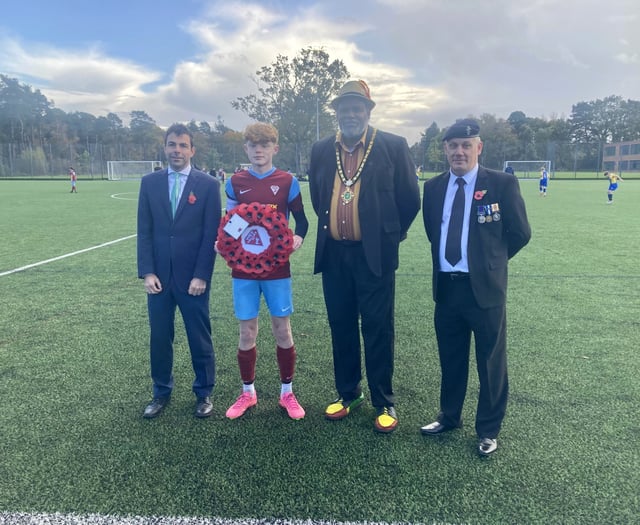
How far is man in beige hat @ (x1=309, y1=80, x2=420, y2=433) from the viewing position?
3031mm

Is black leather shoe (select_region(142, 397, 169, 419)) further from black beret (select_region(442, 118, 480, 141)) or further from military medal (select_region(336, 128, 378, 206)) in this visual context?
black beret (select_region(442, 118, 480, 141))

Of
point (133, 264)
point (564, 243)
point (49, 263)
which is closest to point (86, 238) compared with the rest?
point (49, 263)

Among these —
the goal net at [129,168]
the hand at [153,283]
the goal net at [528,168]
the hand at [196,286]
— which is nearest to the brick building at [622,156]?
the goal net at [528,168]

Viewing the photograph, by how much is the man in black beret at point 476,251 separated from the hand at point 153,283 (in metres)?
1.91

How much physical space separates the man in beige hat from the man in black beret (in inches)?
9.9

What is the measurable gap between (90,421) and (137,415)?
302mm

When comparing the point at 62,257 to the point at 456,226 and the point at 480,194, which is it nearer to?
the point at 456,226

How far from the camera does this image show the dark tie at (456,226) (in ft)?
9.20

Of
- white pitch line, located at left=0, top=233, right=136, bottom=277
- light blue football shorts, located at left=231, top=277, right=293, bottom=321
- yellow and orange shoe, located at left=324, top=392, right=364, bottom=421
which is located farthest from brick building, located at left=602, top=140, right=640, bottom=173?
light blue football shorts, located at left=231, top=277, right=293, bottom=321

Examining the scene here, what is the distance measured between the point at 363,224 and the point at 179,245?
1.30 meters

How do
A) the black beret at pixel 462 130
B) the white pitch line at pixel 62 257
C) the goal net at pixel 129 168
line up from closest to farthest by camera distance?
the black beret at pixel 462 130 < the white pitch line at pixel 62 257 < the goal net at pixel 129 168

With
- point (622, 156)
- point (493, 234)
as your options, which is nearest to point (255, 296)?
point (493, 234)

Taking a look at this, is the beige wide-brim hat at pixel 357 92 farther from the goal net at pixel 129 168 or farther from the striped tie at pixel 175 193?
the goal net at pixel 129 168

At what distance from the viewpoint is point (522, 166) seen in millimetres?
53812
